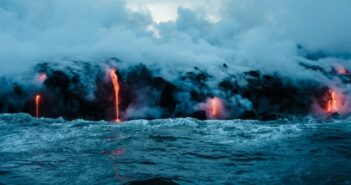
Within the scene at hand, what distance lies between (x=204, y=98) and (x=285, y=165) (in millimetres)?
27476

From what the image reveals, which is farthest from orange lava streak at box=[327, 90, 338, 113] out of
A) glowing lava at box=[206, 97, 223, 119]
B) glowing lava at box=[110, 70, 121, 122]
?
glowing lava at box=[110, 70, 121, 122]

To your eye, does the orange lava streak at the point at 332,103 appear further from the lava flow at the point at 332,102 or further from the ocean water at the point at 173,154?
the ocean water at the point at 173,154

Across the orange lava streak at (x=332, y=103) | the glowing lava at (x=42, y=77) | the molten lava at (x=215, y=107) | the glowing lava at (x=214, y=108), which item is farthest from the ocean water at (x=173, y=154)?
the orange lava streak at (x=332, y=103)

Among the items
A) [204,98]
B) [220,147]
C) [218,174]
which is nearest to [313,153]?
[220,147]

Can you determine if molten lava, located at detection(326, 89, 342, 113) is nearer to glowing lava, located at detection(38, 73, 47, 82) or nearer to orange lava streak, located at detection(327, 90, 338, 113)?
orange lava streak, located at detection(327, 90, 338, 113)

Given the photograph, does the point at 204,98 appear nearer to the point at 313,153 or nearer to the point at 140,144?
the point at 140,144

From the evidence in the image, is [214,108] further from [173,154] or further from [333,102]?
[173,154]

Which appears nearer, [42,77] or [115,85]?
[42,77]

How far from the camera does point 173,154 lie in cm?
2319

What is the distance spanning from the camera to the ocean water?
17.2 m

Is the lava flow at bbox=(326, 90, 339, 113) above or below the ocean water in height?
above

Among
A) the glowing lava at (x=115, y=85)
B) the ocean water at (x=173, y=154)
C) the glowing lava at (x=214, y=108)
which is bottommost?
the ocean water at (x=173, y=154)

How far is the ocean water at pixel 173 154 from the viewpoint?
17.2 metres

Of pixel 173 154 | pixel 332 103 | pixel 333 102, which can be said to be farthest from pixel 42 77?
pixel 333 102
